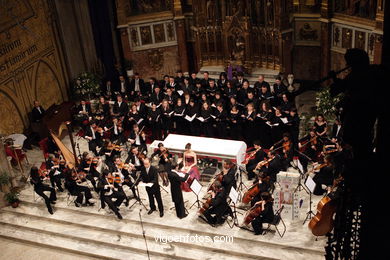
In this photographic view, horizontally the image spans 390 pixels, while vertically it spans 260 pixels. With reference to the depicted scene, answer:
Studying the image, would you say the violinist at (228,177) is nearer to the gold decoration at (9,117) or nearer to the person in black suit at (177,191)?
the person in black suit at (177,191)

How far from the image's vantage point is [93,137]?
50.5ft

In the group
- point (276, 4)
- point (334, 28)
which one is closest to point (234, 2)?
point (276, 4)

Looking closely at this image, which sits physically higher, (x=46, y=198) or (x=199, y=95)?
(x=199, y=95)

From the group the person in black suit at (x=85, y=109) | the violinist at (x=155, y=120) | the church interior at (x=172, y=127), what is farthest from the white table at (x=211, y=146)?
the person in black suit at (x=85, y=109)

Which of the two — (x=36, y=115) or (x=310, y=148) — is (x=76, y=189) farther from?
(x=310, y=148)

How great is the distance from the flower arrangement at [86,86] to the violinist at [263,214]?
9.26 metres

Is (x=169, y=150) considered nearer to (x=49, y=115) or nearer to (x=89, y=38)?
(x=49, y=115)

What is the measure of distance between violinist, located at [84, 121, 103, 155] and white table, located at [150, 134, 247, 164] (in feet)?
6.45

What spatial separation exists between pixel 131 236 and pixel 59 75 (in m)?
8.47

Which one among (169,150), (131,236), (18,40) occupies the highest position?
(18,40)

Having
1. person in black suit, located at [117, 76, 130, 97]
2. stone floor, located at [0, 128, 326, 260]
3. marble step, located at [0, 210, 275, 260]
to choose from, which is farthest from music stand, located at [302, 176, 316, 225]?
person in black suit, located at [117, 76, 130, 97]

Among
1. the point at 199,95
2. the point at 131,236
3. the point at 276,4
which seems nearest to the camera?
the point at 131,236

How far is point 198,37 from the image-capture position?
64.3ft

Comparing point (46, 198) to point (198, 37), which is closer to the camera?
point (46, 198)
